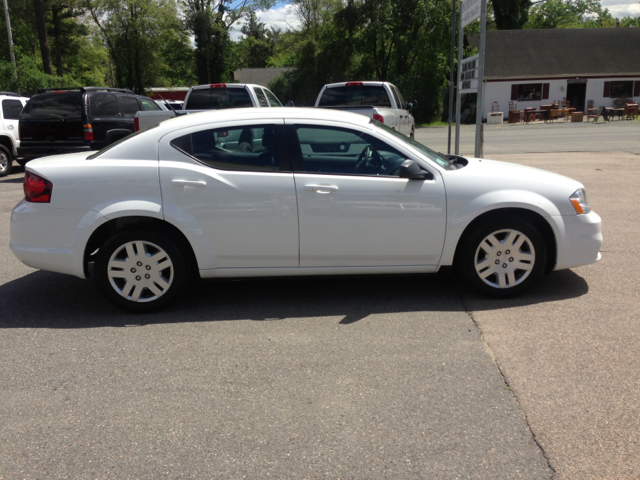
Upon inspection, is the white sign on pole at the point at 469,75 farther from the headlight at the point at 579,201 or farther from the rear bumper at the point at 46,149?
the rear bumper at the point at 46,149

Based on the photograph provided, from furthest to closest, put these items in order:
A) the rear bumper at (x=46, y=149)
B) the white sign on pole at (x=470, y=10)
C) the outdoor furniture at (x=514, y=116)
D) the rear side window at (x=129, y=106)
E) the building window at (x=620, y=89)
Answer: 1. the building window at (x=620, y=89)
2. the outdoor furniture at (x=514, y=116)
3. the rear side window at (x=129, y=106)
4. the rear bumper at (x=46, y=149)
5. the white sign on pole at (x=470, y=10)

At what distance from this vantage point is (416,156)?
4.92 m

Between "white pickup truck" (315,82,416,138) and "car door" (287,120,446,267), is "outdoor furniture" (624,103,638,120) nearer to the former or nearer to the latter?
"white pickup truck" (315,82,416,138)

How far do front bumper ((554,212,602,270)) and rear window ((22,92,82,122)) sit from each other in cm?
1055

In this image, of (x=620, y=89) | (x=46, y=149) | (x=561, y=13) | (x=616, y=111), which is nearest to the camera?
(x=46, y=149)

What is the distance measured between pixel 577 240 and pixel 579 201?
34 cm

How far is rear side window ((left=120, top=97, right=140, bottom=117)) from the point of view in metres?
13.6

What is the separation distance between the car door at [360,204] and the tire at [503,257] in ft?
1.02

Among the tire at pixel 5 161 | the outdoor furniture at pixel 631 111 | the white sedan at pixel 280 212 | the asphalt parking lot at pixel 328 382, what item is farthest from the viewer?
the outdoor furniture at pixel 631 111

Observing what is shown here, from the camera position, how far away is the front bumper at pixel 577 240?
491 centimetres

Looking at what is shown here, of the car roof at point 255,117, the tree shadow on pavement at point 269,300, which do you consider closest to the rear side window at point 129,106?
the tree shadow on pavement at point 269,300

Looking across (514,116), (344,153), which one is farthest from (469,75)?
(514,116)

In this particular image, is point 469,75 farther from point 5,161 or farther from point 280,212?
point 5,161

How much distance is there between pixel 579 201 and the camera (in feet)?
16.4
